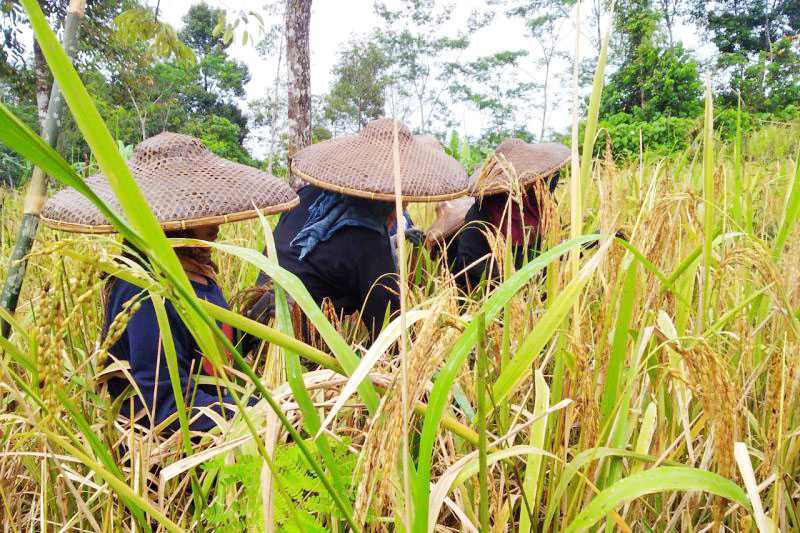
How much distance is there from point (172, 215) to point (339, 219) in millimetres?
817

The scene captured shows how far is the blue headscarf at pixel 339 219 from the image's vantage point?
6.29 feet

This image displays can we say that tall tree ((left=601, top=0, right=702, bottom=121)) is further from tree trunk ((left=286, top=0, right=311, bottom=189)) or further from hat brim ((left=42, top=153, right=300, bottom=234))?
hat brim ((left=42, top=153, right=300, bottom=234))

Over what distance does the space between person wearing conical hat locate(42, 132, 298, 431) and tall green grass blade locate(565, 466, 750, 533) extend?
30.0 inches

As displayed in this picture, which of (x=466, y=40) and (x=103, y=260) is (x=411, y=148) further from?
(x=466, y=40)

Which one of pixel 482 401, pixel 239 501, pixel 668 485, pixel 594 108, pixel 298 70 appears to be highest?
pixel 298 70

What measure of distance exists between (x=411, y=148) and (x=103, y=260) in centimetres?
171

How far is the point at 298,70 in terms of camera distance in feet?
15.0

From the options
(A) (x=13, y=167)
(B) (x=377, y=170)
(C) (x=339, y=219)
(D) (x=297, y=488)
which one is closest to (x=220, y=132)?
(A) (x=13, y=167)

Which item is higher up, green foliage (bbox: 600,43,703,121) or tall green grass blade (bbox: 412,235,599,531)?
green foliage (bbox: 600,43,703,121)

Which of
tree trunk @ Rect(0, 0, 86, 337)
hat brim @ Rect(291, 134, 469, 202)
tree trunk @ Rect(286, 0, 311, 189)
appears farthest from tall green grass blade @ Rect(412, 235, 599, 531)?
tree trunk @ Rect(286, 0, 311, 189)

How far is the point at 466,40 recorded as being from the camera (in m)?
22.9

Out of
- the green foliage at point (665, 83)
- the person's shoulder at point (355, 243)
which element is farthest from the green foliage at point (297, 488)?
the green foliage at point (665, 83)

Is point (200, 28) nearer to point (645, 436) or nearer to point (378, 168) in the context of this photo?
point (378, 168)

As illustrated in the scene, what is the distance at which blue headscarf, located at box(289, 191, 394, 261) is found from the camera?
6.29 ft
